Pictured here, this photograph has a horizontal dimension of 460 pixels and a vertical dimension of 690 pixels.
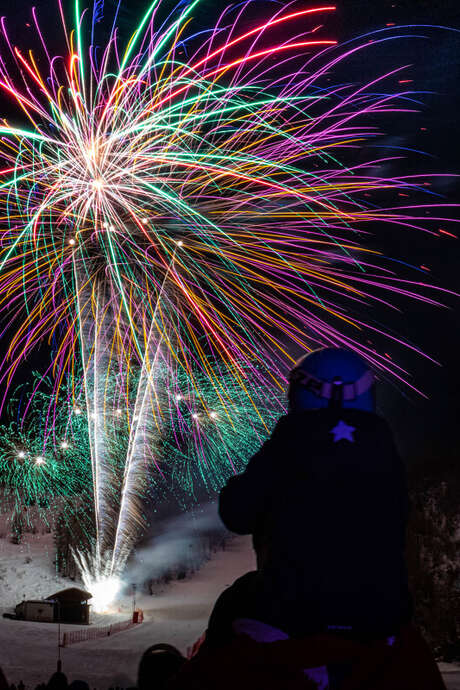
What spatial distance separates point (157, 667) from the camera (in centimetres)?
294

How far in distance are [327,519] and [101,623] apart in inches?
1487

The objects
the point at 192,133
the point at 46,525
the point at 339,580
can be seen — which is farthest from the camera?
the point at 46,525

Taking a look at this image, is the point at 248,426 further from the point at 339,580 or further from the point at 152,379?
the point at 339,580

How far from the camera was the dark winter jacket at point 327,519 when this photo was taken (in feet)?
8.16

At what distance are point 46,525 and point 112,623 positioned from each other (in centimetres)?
2892

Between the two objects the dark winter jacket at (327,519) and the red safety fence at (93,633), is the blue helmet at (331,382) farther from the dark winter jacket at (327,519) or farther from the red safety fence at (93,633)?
the red safety fence at (93,633)

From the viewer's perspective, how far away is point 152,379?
2831 cm

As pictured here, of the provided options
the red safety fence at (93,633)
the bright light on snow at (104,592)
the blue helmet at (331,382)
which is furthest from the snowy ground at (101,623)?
the blue helmet at (331,382)

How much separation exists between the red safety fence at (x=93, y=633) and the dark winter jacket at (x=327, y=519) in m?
27.0

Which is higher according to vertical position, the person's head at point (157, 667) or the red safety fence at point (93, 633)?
the person's head at point (157, 667)

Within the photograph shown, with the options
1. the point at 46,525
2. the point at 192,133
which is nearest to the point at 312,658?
the point at 192,133

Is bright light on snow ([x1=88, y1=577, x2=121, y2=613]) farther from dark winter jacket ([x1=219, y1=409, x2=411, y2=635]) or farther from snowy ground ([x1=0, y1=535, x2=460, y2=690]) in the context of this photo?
dark winter jacket ([x1=219, y1=409, x2=411, y2=635])

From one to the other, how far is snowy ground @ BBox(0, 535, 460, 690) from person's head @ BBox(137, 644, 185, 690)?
1472 centimetres

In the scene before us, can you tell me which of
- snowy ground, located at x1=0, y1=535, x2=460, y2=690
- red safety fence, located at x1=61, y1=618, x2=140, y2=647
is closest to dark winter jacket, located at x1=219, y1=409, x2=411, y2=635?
snowy ground, located at x1=0, y1=535, x2=460, y2=690
